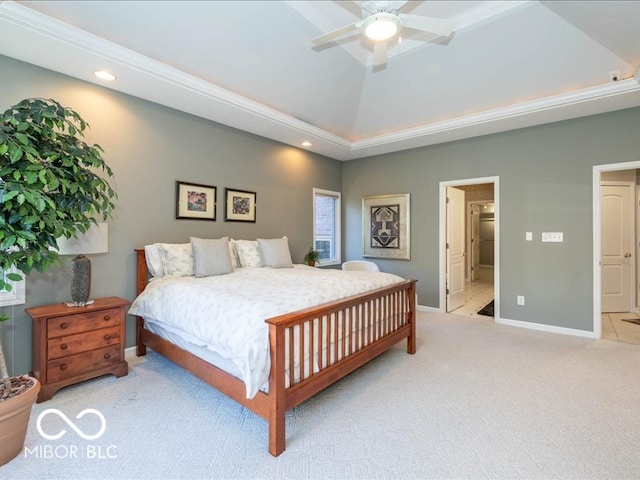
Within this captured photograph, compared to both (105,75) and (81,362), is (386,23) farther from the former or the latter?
(81,362)

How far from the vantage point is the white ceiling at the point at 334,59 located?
102 inches

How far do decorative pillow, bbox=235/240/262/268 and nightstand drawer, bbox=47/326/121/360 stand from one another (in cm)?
152

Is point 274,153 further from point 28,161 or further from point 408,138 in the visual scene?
point 28,161

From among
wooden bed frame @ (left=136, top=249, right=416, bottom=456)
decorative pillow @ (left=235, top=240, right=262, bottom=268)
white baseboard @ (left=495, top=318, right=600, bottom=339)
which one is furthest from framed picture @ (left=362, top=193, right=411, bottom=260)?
decorative pillow @ (left=235, top=240, right=262, bottom=268)

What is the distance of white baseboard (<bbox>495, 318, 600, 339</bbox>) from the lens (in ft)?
13.0

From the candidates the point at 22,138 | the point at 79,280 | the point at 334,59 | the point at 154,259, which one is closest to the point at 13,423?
the point at 79,280

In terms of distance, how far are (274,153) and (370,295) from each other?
300 cm

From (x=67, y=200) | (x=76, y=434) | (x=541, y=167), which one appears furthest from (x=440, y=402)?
(x=541, y=167)

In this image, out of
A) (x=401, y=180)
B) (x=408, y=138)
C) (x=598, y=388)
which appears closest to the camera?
(x=598, y=388)

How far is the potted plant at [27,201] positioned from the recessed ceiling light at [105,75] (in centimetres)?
94

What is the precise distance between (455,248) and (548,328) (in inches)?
68.0

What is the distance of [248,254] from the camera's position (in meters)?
4.00

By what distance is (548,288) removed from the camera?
4.22 metres

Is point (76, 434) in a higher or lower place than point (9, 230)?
lower
